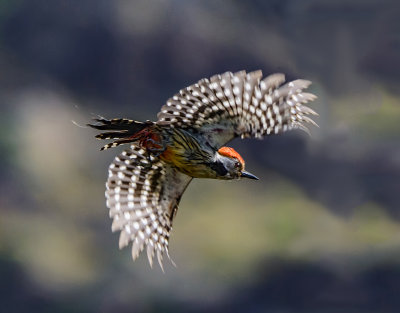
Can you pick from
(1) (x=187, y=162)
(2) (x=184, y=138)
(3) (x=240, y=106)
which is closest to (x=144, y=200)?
(1) (x=187, y=162)

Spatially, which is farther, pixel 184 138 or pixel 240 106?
pixel 184 138

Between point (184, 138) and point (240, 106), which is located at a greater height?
point (240, 106)

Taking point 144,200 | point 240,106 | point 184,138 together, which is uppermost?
point 240,106

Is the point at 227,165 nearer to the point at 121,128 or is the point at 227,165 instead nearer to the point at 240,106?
the point at 240,106

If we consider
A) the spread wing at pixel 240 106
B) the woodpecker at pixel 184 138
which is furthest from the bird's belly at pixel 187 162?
the spread wing at pixel 240 106

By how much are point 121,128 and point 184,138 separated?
33 cm

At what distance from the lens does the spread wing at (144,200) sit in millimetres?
4496

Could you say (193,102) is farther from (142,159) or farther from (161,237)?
(161,237)

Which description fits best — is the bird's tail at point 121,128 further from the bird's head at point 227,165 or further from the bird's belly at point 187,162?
the bird's head at point 227,165

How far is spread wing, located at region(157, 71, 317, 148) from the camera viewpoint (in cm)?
399

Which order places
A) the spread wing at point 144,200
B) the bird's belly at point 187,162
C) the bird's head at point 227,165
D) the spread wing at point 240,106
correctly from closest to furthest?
the spread wing at point 240,106
the bird's belly at point 187,162
the bird's head at point 227,165
the spread wing at point 144,200

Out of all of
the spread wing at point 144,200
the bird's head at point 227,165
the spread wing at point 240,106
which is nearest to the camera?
the spread wing at point 240,106

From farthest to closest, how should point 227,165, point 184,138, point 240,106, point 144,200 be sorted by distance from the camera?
1. point 144,200
2. point 227,165
3. point 184,138
4. point 240,106

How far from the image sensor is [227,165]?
14.5 feet
